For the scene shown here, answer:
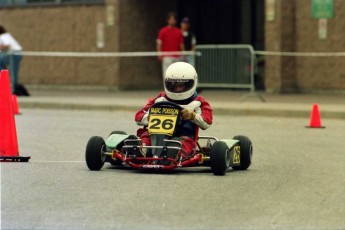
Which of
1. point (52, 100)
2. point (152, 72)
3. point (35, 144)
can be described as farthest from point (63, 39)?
point (35, 144)

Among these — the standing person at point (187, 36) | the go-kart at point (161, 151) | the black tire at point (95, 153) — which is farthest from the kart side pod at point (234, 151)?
the standing person at point (187, 36)

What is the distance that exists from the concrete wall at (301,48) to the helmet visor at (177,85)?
53.5ft

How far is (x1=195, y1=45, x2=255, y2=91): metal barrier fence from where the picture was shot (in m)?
26.3

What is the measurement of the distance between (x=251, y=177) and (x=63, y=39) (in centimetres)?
2150

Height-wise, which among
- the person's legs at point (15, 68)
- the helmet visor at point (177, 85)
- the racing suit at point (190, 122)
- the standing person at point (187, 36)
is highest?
the helmet visor at point (177, 85)

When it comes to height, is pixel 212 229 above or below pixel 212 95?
above

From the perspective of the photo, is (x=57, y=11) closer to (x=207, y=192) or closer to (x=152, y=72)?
(x=152, y=72)

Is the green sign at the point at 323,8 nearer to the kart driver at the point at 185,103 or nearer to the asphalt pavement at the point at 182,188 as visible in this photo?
the asphalt pavement at the point at 182,188

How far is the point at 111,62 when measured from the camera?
32.2 m

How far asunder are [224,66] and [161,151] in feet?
48.0

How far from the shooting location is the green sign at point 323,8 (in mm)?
28625

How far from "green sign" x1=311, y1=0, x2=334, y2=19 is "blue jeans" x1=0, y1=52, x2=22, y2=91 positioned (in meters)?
7.77

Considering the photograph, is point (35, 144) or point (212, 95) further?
point (212, 95)

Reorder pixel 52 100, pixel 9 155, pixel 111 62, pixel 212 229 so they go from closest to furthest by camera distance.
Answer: pixel 212 229 → pixel 9 155 → pixel 52 100 → pixel 111 62
